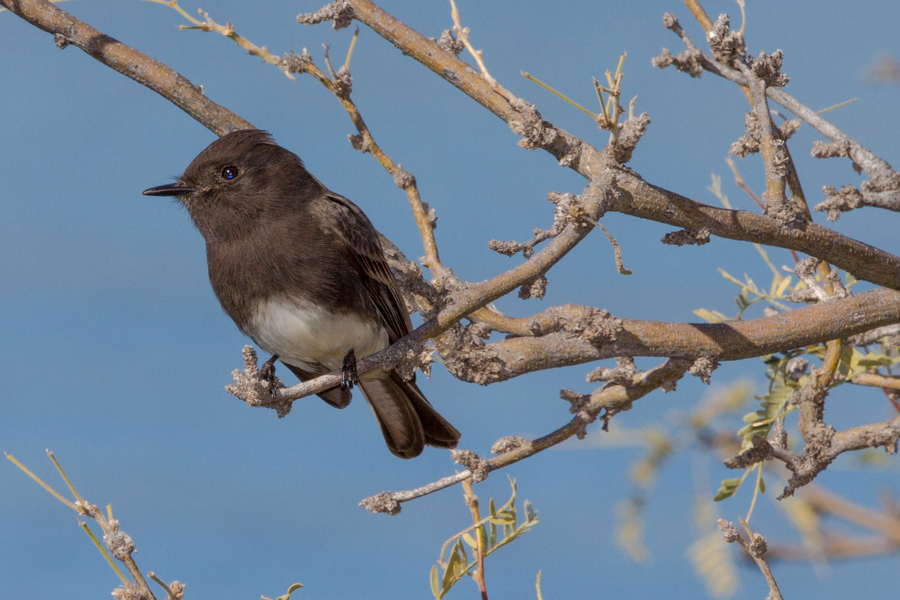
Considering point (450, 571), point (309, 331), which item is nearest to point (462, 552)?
point (450, 571)

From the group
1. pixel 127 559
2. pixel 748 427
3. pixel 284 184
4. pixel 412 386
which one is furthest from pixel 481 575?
pixel 284 184

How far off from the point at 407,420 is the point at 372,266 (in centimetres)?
95

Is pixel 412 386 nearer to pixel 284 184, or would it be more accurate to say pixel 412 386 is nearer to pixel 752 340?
pixel 284 184

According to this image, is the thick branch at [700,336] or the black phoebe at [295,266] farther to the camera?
the black phoebe at [295,266]

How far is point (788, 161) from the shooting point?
323cm

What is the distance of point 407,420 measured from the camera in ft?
15.6

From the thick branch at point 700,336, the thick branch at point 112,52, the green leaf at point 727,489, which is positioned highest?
the thick branch at point 112,52

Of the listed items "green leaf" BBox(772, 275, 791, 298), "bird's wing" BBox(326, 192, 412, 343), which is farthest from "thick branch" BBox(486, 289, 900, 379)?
"bird's wing" BBox(326, 192, 412, 343)

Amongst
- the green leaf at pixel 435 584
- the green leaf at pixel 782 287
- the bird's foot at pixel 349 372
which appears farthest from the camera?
the green leaf at pixel 782 287

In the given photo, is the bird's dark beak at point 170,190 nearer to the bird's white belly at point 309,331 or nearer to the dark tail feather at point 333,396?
the bird's white belly at point 309,331

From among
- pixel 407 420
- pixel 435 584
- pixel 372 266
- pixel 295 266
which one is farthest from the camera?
pixel 407 420

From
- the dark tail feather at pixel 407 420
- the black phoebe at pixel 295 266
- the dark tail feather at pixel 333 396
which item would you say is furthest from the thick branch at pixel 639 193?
the dark tail feather at pixel 333 396

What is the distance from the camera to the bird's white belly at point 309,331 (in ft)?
13.6

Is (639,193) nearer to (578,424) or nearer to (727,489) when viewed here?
(578,424)
